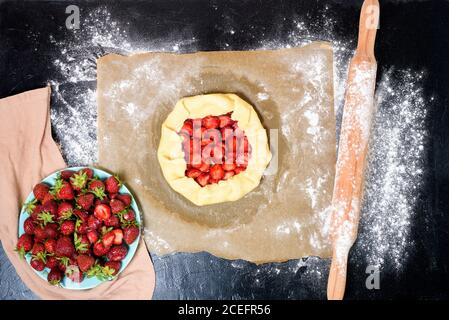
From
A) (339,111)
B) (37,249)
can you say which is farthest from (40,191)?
(339,111)

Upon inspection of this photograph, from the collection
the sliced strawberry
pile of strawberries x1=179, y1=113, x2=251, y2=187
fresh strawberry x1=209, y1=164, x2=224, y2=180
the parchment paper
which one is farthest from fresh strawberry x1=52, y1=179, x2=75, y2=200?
the sliced strawberry

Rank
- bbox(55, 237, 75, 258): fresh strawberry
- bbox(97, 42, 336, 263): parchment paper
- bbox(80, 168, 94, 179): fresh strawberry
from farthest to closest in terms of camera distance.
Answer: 1. bbox(97, 42, 336, 263): parchment paper
2. bbox(80, 168, 94, 179): fresh strawberry
3. bbox(55, 237, 75, 258): fresh strawberry

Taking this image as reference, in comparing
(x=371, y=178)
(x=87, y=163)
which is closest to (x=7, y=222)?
(x=87, y=163)

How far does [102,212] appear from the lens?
6.25ft

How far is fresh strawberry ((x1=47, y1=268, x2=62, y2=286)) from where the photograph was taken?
1890 millimetres

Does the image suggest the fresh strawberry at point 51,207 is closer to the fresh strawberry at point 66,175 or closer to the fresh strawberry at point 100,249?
the fresh strawberry at point 66,175

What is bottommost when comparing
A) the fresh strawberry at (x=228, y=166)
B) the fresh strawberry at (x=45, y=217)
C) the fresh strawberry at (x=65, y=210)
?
the fresh strawberry at (x=45, y=217)

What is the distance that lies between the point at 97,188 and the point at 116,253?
11.9 inches

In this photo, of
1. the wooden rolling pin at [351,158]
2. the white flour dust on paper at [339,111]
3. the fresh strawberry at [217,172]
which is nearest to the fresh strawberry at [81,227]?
the white flour dust on paper at [339,111]

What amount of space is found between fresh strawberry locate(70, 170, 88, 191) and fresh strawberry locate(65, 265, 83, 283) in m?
0.35

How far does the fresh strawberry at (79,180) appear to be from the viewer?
1.93 metres

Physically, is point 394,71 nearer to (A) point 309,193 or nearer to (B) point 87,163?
(A) point 309,193

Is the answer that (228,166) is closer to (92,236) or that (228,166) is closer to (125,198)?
(125,198)

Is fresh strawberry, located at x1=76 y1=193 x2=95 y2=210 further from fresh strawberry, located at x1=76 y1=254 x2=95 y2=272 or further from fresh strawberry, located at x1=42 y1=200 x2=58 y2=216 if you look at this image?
fresh strawberry, located at x1=76 y1=254 x2=95 y2=272
